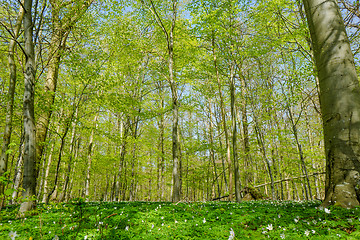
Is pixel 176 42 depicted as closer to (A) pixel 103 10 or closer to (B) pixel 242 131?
(A) pixel 103 10

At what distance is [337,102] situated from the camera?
3449 millimetres

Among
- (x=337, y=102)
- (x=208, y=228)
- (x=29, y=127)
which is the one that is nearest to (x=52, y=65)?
(x=29, y=127)

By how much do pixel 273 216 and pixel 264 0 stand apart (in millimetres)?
10272

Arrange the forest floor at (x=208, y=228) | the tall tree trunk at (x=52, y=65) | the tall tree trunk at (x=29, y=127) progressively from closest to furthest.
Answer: the forest floor at (x=208, y=228)
the tall tree trunk at (x=29, y=127)
the tall tree trunk at (x=52, y=65)

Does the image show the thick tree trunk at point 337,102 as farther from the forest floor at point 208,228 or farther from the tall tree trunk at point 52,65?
the tall tree trunk at point 52,65

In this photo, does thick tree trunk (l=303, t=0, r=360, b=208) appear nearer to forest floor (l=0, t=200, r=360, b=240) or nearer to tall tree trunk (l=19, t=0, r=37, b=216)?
forest floor (l=0, t=200, r=360, b=240)

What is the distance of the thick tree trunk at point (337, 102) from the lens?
3152 mm

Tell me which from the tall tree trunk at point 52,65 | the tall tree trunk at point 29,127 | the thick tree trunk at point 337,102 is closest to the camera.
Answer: the thick tree trunk at point 337,102

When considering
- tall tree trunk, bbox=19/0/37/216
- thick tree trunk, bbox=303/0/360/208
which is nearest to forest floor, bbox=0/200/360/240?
thick tree trunk, bbox=303/0/360/208

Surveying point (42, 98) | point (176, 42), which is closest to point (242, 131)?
point (176, 42)

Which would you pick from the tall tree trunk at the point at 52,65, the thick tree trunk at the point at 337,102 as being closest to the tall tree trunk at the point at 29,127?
the tall tree trunk at the point at 52,65

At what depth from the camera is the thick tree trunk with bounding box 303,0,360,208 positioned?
315cm

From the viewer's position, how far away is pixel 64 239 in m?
2.22

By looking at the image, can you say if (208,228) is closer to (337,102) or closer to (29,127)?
(337,102)
